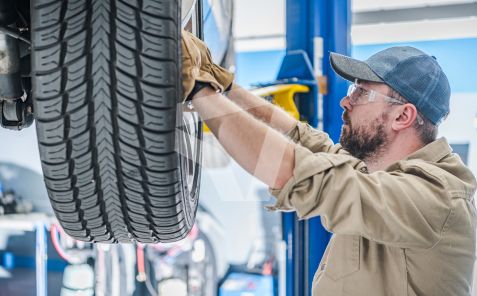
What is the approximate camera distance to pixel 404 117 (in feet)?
4.32

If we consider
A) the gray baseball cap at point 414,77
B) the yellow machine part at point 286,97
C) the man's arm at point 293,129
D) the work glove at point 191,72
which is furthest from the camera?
the yellow machine part at point 286,97

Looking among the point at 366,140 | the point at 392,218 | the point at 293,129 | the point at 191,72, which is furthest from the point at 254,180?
the point at 191,72

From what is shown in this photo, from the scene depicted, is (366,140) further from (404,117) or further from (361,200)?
(361,200)

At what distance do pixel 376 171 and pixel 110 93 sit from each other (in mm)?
743

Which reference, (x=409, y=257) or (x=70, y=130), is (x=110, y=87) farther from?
(x=409, y=257)

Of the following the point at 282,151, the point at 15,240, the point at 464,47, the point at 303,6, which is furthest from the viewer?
the point at 15,240

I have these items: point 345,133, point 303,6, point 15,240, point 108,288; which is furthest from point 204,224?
point 345,133

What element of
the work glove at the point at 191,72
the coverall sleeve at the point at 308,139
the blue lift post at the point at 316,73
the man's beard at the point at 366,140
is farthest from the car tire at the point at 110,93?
the blue lift post at the point at 316,73

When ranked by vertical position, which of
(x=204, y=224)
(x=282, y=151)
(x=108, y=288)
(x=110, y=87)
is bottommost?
(x=108, y=288)

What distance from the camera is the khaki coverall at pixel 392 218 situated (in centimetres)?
100

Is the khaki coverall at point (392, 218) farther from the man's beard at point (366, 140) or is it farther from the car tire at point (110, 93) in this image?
the car tire at point (110, 93)

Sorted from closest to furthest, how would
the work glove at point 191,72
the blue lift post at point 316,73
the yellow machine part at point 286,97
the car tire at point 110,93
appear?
the car tire at point 110,93 → the work glove at point 191,72 → the yellow machine part at point 286,97 → the blue lift post at point 316,73

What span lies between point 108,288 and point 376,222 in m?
2.76

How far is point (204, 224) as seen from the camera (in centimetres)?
357
